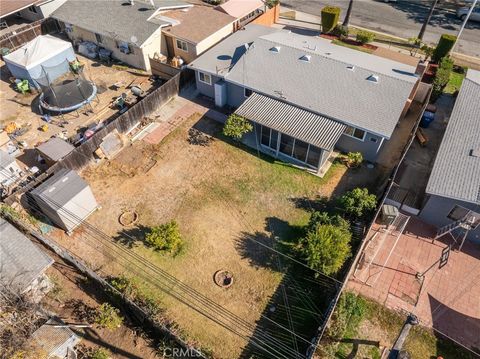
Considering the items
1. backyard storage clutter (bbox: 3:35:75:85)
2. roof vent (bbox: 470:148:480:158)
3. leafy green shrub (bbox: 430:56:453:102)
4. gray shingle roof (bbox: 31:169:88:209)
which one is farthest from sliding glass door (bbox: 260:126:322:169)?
backyard storage clutter (bbox: 3:35:75:85)

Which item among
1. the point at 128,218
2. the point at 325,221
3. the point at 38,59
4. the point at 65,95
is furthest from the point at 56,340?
the point at 38,59

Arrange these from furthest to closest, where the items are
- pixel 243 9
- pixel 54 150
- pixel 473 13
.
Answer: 1. pixel 473 13
2. pixel 243 9
3. pixel 54 150

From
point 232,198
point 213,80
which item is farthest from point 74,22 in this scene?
point 232,198

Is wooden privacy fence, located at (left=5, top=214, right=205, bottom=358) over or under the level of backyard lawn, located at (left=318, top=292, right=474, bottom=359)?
over

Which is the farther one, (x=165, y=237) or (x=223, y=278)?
(x=165, y=237)

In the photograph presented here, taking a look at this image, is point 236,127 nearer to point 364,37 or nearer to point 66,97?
point 66,97

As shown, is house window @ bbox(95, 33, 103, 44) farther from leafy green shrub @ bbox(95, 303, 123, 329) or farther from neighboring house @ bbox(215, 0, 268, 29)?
leafy green shrub @ bbox(95, 303, 123, 329)

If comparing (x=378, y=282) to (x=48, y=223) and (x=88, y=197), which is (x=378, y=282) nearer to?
(x=88, y=197)

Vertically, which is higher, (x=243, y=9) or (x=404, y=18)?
(x=243, y=9)
